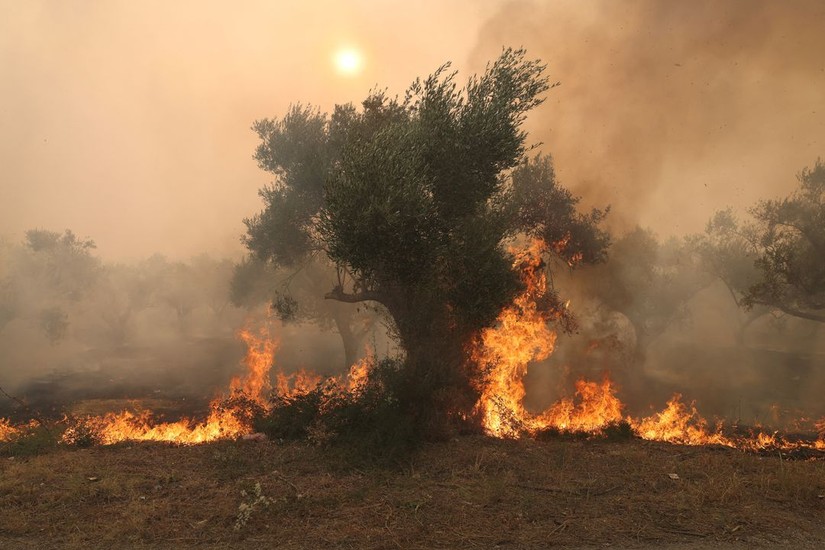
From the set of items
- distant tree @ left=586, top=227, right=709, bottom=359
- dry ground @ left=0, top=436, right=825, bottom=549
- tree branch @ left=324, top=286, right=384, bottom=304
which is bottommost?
dry ground @ left=0, top=436, right=825, bottom=549

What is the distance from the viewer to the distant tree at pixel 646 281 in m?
34.5

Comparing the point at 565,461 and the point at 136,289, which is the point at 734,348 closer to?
the point at 565,461

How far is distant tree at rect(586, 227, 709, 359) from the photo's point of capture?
3453cm

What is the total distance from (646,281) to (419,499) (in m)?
35.4

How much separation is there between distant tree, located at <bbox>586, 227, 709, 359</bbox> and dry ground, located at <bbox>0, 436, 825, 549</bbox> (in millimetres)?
23141

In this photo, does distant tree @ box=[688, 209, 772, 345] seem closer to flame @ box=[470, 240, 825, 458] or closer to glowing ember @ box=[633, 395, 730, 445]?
flame @ box=[470, 240, 825, 458]

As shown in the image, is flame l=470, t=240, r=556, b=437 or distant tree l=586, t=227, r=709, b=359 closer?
flame l=470, t=240, r=556, b=437

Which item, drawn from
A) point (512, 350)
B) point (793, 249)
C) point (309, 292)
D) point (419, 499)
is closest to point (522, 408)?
point (512, 350)

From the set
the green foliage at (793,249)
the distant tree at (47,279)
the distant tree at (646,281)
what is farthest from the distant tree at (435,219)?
the distant tree at (47,279)

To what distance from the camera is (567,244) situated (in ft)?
70.3

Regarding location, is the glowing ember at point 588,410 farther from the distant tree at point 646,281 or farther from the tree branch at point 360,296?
the distant tree at point 646,281

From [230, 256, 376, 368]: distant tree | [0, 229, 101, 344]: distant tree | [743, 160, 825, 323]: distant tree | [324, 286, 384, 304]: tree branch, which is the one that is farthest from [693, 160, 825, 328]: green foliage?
[0, 229, 101, 344]: distant tree

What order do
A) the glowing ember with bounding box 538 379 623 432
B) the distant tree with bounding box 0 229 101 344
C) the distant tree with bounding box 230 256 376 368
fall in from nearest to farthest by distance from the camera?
the glowing ember with bounding box 538 379 623 432 → the distant tree with bounding box 230 256 376 368 → the distant tree with bounding box 0 229 101 344

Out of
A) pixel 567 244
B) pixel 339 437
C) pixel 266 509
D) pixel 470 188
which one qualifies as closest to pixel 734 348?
pixel 567 244
